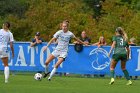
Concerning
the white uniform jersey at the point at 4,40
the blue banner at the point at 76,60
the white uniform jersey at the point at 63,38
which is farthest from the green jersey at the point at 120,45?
the blue banner at the point at 76,60

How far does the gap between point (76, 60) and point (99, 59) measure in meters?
1.03

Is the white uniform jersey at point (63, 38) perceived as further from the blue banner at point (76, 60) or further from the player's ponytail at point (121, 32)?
the blue banner at point (76, 60)

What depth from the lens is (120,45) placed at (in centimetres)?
1927

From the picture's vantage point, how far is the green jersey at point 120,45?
63.0 feet

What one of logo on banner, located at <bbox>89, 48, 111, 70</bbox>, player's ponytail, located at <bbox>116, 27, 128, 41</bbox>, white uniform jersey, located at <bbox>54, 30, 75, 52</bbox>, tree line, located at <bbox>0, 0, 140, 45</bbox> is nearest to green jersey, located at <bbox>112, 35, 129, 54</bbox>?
player's ponytail, located at <bbox>116, 27, 128, 41</bbox>

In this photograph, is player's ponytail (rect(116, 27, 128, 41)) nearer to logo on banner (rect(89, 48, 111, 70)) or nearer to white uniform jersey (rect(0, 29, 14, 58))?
white uniform jersey (rect(0, 29, 14, 58))

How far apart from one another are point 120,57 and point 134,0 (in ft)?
139

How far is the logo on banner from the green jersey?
5.48 metres

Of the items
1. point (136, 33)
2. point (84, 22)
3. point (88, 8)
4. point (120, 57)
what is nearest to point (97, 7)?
point (88, 8)

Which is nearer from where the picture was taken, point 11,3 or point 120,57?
point 120,57

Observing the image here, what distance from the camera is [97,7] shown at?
66812 millimetres

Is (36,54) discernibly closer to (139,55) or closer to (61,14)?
(139,55)

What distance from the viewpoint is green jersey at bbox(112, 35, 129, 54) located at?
19.2m

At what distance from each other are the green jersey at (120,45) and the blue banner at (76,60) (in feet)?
17.5
